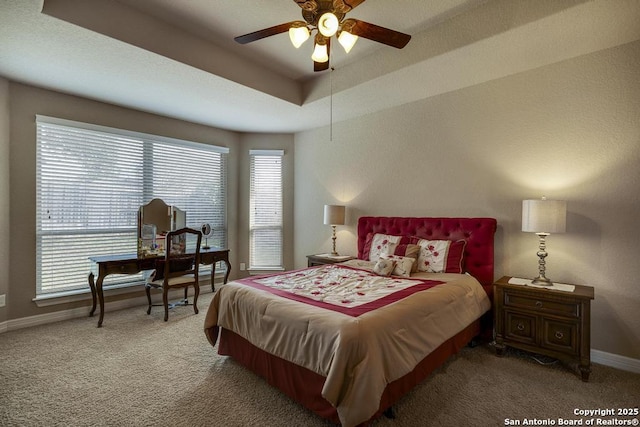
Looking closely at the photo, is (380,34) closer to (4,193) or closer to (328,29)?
(328,29)

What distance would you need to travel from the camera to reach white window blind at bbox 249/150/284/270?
5297mm

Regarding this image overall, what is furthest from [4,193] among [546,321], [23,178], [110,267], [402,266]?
[546,321]

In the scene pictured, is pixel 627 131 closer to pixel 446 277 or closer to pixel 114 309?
pixel 446 277

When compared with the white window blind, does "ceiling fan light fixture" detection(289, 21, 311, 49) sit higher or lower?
higher

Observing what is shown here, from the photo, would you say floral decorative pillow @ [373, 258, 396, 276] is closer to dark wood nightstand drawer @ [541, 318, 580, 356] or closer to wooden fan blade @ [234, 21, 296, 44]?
dark wood nightstand drawer @ [541, 318, 580, 356]

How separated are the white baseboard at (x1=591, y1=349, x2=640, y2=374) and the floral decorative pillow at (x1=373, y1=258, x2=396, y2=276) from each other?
182 centimetres

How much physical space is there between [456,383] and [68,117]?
488 cm

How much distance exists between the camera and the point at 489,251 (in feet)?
10.0

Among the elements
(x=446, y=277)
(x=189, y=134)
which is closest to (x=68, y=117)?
(x=189, y=134)

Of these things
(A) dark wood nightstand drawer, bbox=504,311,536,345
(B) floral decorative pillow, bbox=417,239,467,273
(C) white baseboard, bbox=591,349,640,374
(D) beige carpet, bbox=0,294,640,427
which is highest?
(B) floral decorative pillow, bbox=417,239,467,273

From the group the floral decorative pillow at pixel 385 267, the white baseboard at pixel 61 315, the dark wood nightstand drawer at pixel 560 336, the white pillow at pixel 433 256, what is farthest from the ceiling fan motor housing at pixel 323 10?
the white baseboard at pixel 61 315

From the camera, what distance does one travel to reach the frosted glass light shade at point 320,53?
84.6 inches

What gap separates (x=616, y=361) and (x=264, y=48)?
14.0 feet

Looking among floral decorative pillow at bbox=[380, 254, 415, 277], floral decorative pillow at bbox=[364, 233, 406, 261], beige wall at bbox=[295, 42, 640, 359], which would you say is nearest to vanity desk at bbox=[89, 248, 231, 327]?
floral decorative pillow at bbox=[364, 233, 406, 261]
